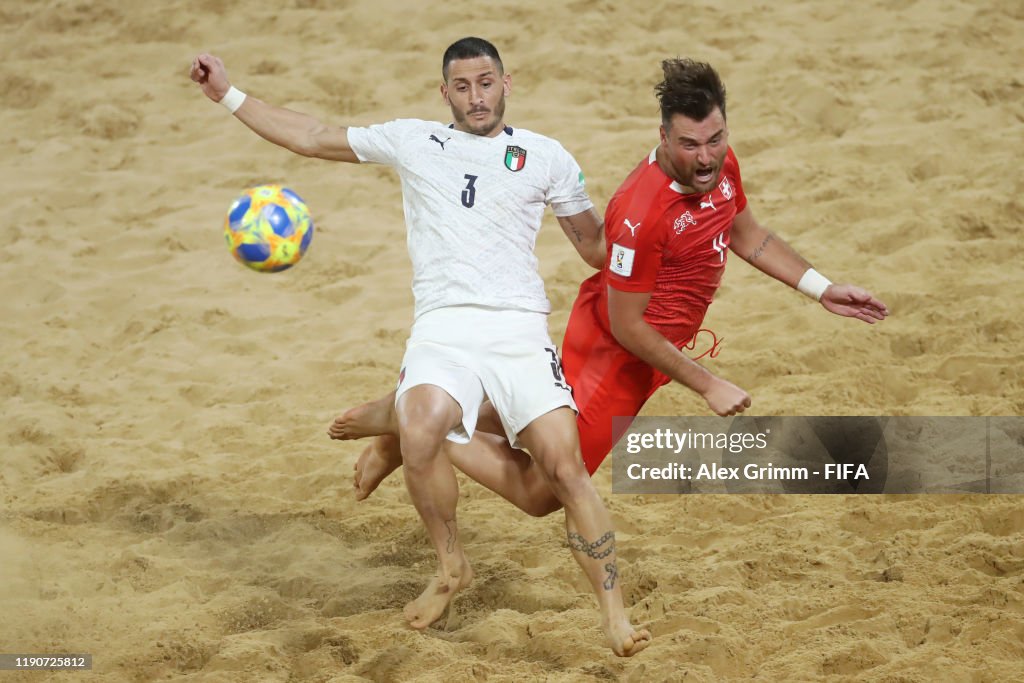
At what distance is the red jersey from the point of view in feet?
14.1

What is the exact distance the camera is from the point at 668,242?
4402 mm

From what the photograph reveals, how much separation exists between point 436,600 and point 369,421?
2.42 feet

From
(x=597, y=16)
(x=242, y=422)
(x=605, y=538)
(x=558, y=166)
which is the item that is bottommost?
(x=605, y=538)

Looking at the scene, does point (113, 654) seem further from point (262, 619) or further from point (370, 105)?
point (370, 105)

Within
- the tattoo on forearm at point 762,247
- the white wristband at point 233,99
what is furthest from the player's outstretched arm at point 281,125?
the tattoo on forearm at point 762,247

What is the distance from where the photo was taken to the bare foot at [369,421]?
4.71 m

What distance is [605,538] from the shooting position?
4270 mm

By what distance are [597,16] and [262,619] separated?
6.05 metres

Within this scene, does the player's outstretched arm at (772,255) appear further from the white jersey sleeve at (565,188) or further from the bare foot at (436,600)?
the bare foot at (436,600)

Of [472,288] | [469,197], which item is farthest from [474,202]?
[472,288]

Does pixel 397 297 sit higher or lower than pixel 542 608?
higher

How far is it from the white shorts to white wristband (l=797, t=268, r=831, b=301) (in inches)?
38.9

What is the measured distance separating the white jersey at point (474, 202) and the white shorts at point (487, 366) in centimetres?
7

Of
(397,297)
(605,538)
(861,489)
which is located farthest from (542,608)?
(397,297)
